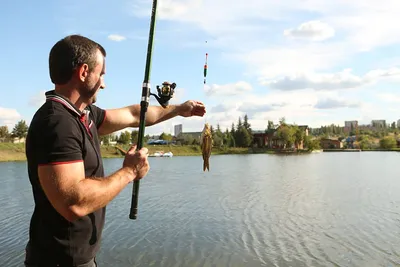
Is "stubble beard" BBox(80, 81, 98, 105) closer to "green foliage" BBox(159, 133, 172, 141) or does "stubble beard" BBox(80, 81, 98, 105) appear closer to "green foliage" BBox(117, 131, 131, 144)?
"green foliage" BBox(117, 131, 131, 144)

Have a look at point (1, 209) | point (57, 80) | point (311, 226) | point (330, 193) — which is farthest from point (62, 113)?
point (330, 193)

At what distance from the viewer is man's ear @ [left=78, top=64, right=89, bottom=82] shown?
2.83 metres

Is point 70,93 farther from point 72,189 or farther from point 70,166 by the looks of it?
point 72,189

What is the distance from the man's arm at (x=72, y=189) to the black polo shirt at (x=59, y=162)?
6 cm

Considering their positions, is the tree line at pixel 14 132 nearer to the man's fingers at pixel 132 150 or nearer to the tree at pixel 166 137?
the tree at pixel 166 137

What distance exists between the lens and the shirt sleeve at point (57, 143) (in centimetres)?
254

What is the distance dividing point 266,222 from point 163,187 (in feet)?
43.9

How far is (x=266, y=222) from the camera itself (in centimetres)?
1670

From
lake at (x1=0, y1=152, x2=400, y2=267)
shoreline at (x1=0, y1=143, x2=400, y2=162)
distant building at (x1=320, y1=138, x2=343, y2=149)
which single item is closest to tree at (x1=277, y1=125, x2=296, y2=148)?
shoreline at (x1=0, y1=143, x2=400, y2=162)

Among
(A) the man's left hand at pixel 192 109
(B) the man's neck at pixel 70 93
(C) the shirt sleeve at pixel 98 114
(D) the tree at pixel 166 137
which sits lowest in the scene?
(C) the shirt sleeve at pixel 98 114

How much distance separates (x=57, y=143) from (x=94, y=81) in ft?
2.00

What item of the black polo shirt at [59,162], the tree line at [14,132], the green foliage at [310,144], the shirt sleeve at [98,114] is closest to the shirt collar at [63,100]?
the black polo shirt at [59,162]

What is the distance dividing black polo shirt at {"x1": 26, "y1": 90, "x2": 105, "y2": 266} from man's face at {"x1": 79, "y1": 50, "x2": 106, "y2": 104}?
150mm

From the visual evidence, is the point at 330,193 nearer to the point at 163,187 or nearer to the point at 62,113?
the point at 163,187
